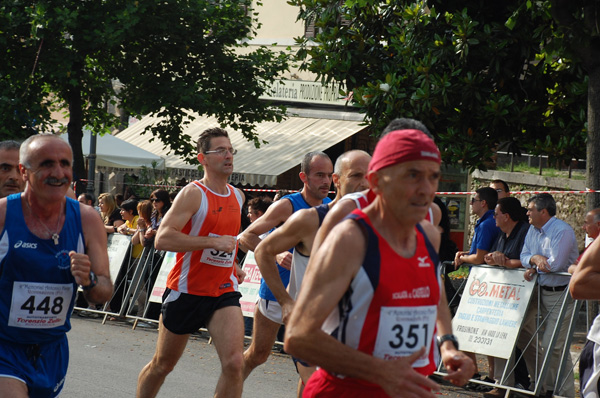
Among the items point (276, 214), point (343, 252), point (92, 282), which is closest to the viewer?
point (343, 252)

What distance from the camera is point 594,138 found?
353 inches

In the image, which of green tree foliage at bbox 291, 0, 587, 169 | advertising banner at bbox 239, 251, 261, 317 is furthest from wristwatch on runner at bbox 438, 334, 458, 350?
advertising banner at bbox 239, 251, 261, 317

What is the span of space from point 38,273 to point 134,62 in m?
16.4

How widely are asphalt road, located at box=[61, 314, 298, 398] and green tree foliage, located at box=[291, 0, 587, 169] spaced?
11.4 ft

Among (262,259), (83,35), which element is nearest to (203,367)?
(262,259)

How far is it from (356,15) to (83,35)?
8.05 metres

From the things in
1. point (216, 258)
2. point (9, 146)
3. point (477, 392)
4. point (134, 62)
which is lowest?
point (477, 392)

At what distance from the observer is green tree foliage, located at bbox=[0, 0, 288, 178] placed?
713 inches

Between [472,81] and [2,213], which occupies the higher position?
[472,81]

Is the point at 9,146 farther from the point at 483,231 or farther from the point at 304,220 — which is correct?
the point at 483,231

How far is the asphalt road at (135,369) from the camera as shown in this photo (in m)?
8.17

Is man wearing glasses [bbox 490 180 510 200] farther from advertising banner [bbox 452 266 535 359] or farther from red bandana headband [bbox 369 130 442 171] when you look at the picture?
red bandana headband [bbox 369 130 442 171]

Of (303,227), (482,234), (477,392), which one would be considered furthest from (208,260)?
(482,234)

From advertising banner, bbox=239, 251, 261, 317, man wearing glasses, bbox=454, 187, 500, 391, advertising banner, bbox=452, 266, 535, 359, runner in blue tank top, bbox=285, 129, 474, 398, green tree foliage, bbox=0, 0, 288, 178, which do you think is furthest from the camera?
green tree foliage, bbox=0, 0, 288, 178
